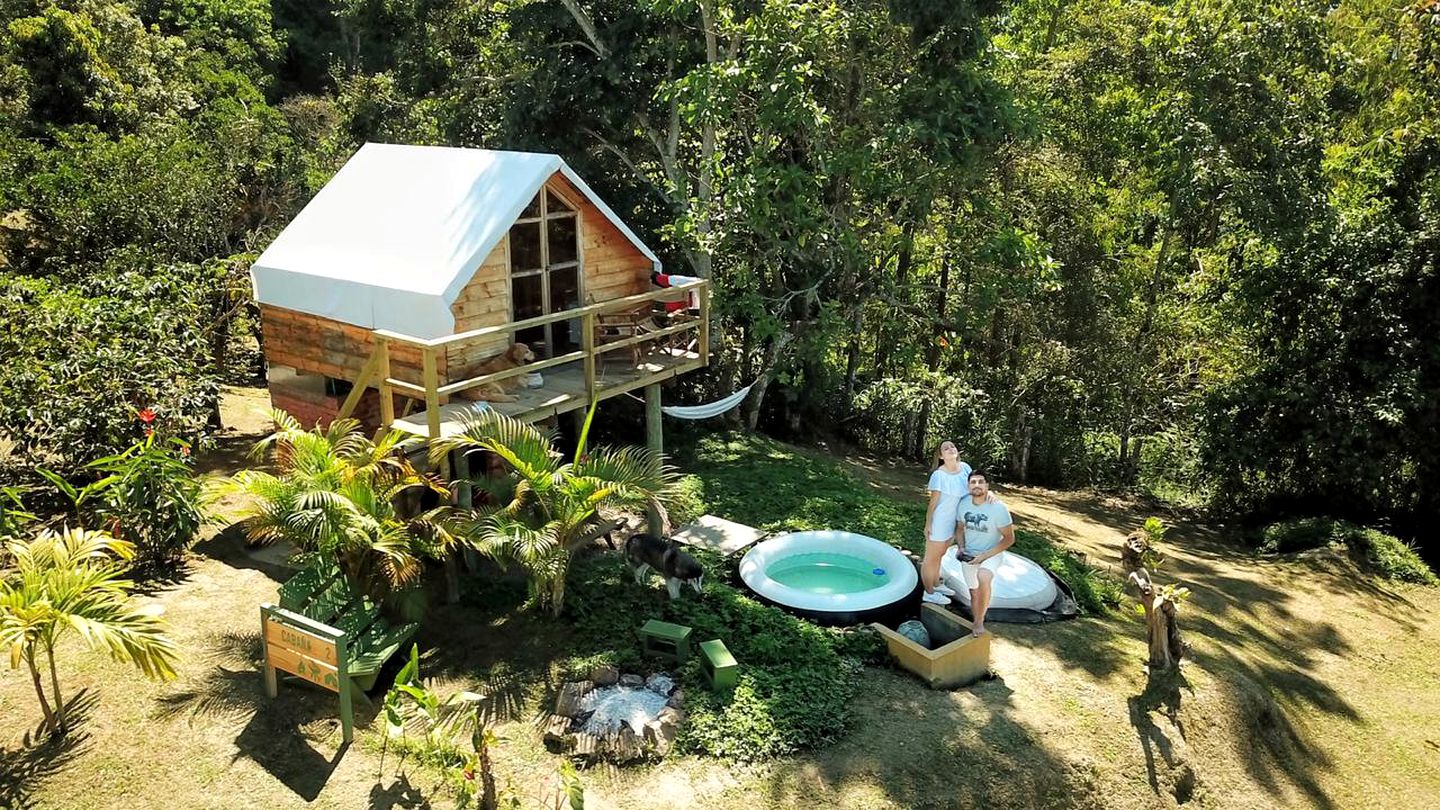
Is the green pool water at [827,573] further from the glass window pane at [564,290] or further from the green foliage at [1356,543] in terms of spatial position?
the green foliage at [1356,543]

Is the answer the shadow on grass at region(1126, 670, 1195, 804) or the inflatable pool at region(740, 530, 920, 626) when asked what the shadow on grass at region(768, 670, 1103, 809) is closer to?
the shadow on grass at region(1126, 670, 1195, 804)

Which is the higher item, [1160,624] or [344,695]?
[1160,624]

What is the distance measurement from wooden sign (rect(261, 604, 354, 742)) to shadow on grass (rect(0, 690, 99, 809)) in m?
1.33

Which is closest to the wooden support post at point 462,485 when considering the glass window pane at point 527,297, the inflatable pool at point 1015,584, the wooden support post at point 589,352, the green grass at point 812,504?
the wooden support post at point 589,352

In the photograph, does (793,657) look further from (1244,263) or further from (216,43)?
(216,43)

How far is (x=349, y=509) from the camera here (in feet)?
26.9

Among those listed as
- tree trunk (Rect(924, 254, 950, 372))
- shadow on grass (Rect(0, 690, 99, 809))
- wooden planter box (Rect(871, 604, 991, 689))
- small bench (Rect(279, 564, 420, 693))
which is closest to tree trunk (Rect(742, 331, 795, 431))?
tree trunk (Rect(924, 254, 950, 372))

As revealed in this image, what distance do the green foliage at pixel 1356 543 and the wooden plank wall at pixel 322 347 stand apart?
13.2 metres

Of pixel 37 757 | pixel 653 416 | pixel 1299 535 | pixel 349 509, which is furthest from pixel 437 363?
pixel 1299 535

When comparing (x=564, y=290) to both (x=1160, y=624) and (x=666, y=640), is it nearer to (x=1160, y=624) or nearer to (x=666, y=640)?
(x=666, y=640)

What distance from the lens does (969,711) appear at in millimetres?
8312

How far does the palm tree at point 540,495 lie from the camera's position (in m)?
8.66

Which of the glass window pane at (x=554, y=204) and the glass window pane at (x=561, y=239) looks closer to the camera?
the glass window pane at (x=554, y=204)

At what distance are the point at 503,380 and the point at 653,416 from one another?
251 cm
